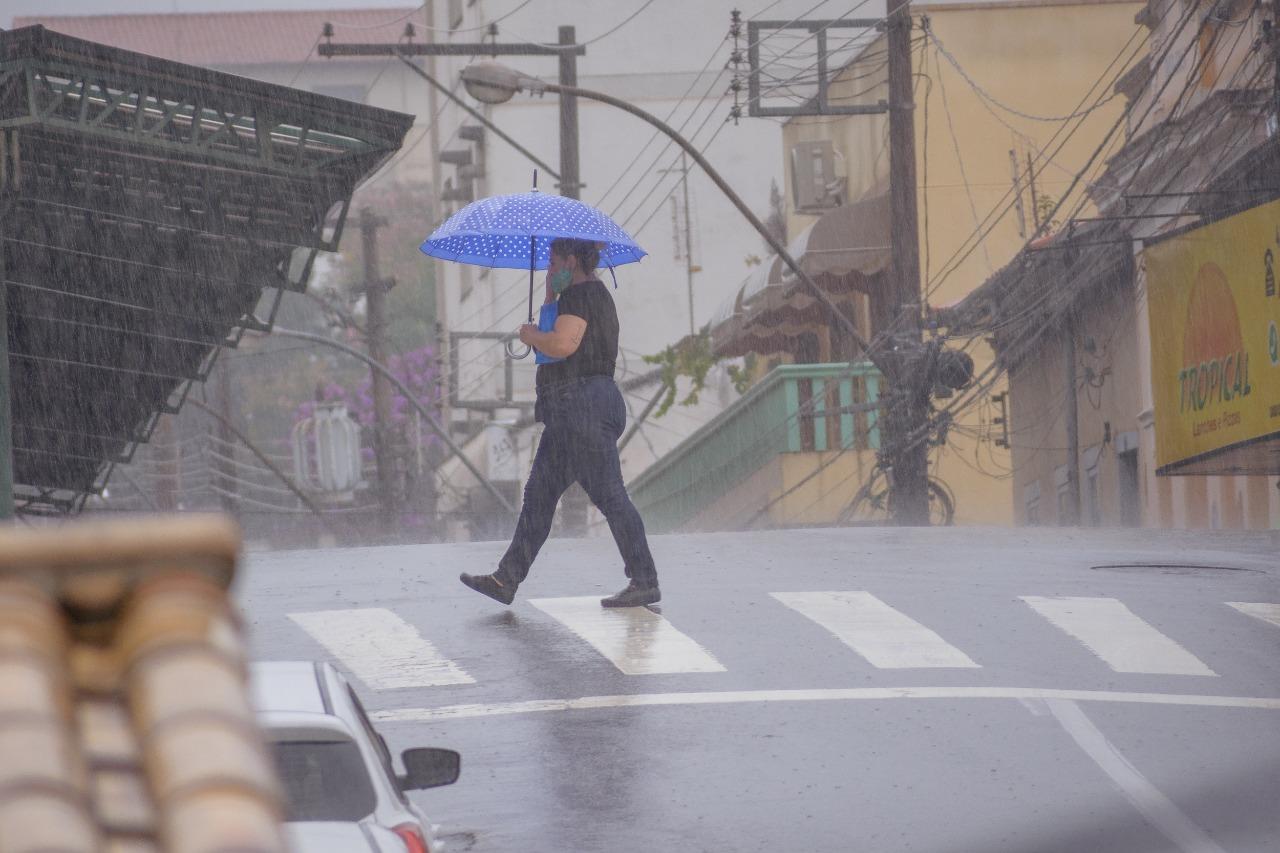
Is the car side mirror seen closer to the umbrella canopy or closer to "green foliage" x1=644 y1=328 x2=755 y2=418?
the umbrella canopy

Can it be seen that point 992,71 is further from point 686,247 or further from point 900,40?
point 686,247

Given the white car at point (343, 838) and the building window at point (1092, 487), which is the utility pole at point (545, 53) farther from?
the white car at point (343, 838)

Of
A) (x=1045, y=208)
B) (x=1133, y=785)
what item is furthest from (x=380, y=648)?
(x=1045, y=208)

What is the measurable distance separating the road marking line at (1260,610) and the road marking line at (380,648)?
16.6 feet

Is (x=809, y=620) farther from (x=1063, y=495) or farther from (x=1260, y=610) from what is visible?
(x=1063, y=495)

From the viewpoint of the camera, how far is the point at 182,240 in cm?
2191

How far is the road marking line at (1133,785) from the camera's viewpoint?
25.1ft

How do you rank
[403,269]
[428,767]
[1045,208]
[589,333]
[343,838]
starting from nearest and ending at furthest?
[343,838] < [428,767] < [589,333] < [1045,208] < [403,269]

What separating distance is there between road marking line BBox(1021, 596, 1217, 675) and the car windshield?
684 centimetres

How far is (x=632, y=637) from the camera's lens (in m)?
11.8

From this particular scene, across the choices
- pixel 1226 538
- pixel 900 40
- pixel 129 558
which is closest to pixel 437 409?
pixel 900 40

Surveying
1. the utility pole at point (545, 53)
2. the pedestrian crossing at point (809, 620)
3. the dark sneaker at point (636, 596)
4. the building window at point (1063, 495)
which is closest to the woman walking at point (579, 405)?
the dark sneaker at point (636, 596)

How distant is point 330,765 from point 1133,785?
442 centimetres

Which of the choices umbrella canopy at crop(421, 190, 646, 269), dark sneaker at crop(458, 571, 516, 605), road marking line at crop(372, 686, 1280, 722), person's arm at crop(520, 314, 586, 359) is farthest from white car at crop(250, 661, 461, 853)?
dark sneaker at crop(458, 571, 516, 605)
